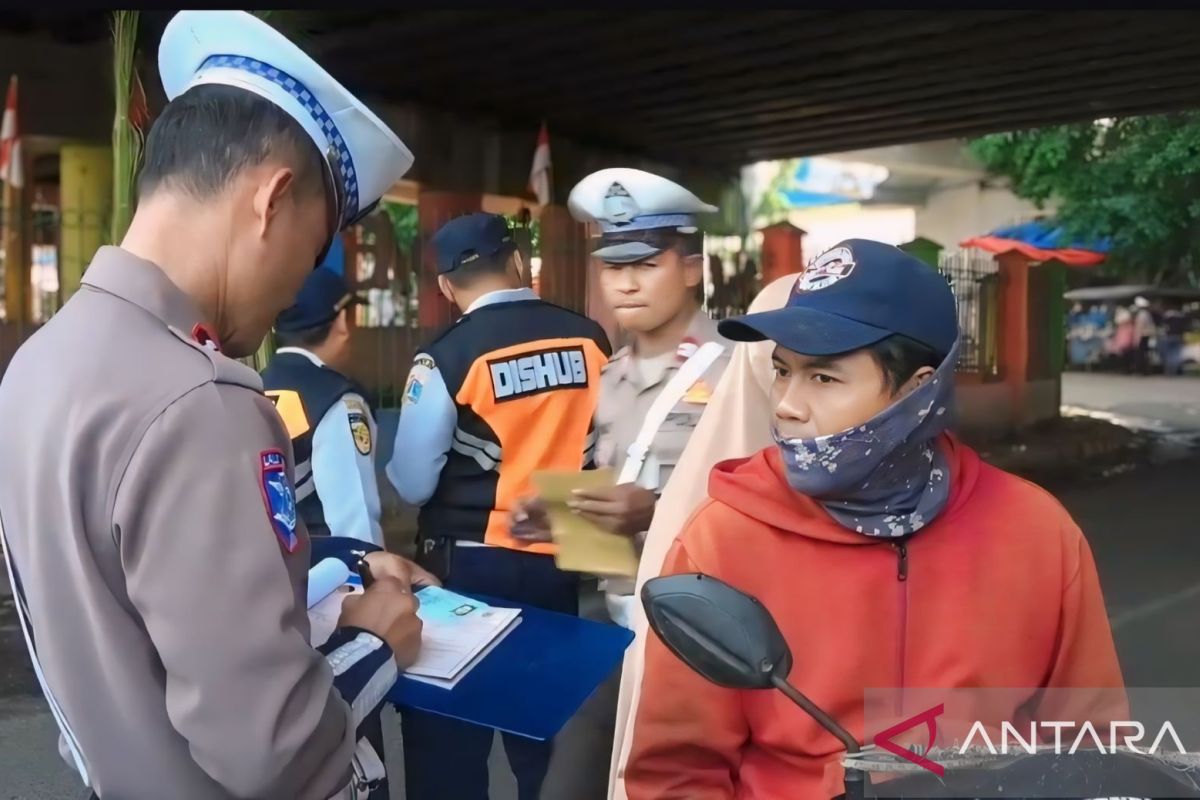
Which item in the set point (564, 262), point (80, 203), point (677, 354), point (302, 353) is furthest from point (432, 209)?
point (677, 354)

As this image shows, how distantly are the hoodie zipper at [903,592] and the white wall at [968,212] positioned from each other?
1495 centimetres

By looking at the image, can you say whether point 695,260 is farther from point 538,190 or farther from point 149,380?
point 538,190

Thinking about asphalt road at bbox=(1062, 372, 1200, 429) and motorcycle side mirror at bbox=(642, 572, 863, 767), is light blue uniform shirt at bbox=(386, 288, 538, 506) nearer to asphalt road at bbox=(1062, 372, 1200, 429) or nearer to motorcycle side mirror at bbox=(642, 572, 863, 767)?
motorcycle side mirror at bbox=(642, 572, 863, 767)

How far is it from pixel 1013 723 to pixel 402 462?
1740 mm

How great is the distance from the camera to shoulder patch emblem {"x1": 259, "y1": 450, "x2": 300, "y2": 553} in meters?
1.13

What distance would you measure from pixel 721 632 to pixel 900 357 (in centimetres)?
54

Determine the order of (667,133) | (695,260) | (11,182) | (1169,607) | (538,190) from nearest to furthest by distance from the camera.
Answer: (695,260) < (1169,607) < (538,190) < (11,182) < (667,133)

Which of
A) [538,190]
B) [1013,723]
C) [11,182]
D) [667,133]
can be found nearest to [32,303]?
[11,182]

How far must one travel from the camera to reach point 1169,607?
557 cm

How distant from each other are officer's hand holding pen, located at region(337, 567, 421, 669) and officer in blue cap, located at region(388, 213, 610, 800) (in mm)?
1199

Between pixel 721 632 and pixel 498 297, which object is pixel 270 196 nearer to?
pixel 721 632

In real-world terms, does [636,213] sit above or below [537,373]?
above

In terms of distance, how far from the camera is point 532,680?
1.60 metres

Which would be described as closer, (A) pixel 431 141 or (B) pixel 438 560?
(B) pixel 438 560
